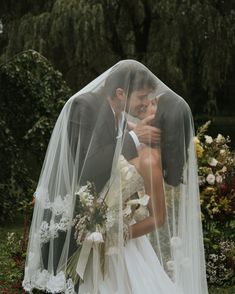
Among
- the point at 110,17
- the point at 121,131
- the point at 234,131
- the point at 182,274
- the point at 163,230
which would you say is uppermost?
the point at 110,17

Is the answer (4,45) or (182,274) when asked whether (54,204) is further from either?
(4,45)

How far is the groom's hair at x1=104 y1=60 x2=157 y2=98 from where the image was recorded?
92.4 inches

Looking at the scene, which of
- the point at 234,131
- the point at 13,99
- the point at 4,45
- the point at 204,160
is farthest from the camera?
the point at 234,131

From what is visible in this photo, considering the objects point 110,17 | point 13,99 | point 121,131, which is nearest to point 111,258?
point 121,131

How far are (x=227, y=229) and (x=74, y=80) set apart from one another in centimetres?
734

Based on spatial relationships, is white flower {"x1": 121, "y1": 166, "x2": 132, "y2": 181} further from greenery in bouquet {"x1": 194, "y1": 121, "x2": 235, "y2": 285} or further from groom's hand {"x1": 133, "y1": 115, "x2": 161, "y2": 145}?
greenery in bouquet {"x1": 194, "y1": 121, "x2": 235, "y2": 285}

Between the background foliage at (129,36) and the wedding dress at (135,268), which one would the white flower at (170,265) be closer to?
the wedding dress at (135,268)

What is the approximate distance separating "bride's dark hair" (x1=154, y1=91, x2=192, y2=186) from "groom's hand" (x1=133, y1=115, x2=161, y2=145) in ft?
0.08

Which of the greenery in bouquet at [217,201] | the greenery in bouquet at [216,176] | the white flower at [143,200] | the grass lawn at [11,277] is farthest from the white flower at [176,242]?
the grass lawn at [11,277]

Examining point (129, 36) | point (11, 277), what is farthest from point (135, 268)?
point (129, 36)

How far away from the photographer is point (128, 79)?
7.70 feet

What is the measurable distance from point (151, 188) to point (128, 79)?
1.44 feet

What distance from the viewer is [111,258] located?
7.73 ft

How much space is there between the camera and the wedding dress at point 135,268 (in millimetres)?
2311
